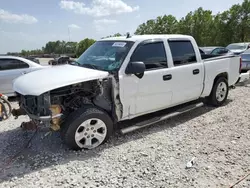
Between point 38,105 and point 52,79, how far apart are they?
0.44 m

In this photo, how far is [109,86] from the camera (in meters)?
3.78

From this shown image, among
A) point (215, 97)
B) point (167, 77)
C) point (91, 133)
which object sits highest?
point (167, 77)

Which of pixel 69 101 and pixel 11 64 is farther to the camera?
pixel 11 64

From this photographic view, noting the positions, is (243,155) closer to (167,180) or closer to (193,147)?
(193,147)

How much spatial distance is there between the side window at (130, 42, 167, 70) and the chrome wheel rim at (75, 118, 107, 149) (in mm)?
1252

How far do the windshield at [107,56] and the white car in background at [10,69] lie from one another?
3285 millimetres

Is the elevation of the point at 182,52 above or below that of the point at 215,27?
below

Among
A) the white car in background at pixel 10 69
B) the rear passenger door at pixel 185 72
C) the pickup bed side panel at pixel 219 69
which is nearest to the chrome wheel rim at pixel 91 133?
the rear passenger door at pixel 185 72

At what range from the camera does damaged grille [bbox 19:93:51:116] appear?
10.9 feet

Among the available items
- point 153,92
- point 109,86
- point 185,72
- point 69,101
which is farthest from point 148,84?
point 69,101

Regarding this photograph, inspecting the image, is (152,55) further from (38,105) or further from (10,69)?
(10,69)

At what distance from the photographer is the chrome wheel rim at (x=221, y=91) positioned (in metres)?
5.67

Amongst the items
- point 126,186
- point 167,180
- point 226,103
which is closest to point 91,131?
point 126,186

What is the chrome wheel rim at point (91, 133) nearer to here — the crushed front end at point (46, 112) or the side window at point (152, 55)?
the crushed front end at point (46, 112)
